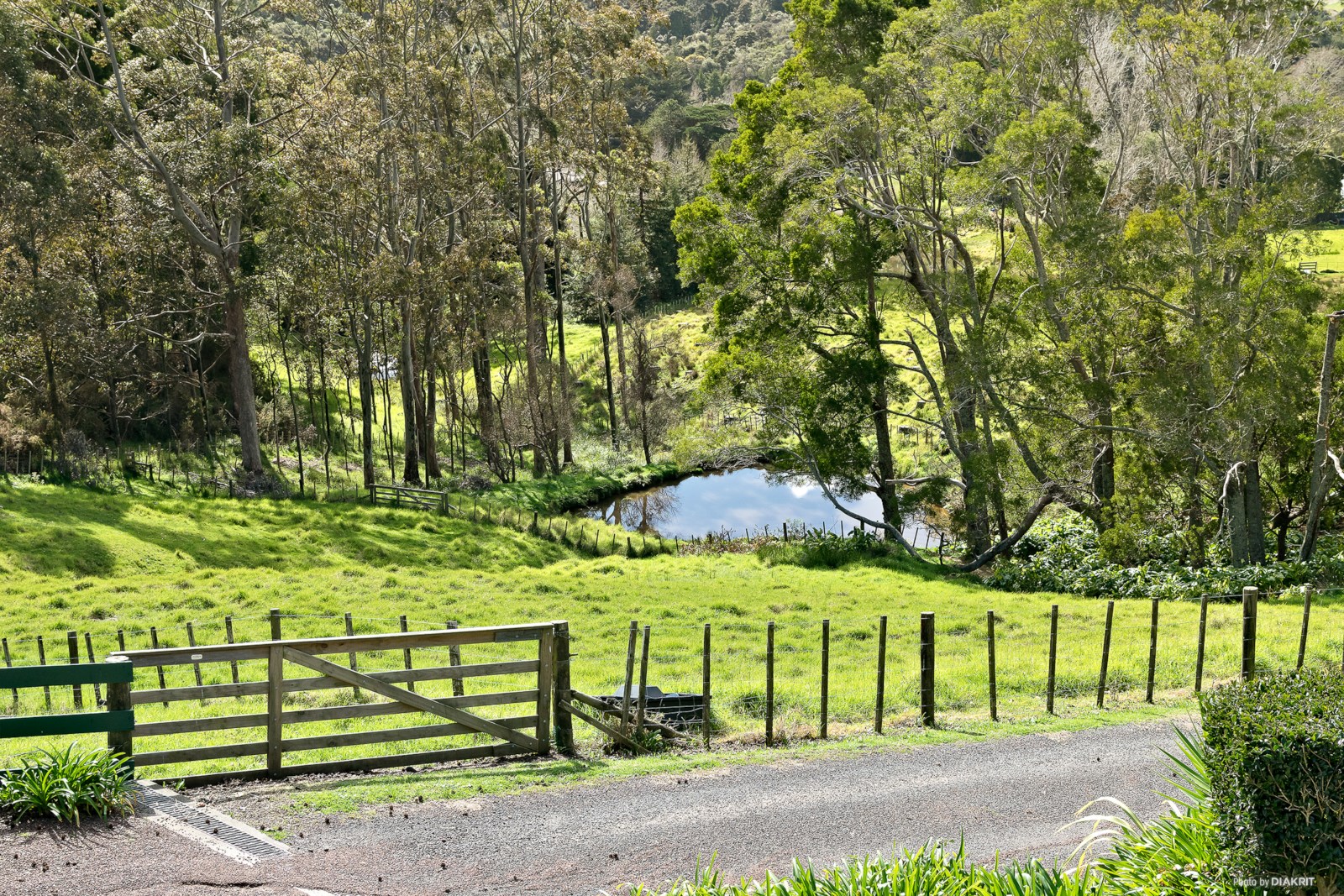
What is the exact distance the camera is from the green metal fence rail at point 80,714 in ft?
28.2

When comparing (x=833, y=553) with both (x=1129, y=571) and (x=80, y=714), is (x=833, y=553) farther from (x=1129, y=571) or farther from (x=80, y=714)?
(x=80, y=714)

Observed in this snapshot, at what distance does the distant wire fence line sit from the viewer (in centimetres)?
1316

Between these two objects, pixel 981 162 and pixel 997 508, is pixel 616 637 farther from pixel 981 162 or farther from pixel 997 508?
pixel 981 162

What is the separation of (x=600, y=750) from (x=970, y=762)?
3.70m

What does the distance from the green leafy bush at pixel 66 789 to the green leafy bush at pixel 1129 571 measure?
839 inches

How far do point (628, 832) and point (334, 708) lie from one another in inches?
126

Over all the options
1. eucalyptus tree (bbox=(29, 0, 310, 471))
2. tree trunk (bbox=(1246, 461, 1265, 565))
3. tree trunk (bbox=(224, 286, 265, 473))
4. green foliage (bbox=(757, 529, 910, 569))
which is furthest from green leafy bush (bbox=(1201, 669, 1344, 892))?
tree trunk (bbox=(224, 286, 265, 473))

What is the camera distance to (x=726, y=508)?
159ft

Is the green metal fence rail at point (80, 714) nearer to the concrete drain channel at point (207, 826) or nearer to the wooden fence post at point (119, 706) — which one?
the wooden fence post at point (119, 706)

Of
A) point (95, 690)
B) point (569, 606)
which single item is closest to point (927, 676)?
point (95, 690)

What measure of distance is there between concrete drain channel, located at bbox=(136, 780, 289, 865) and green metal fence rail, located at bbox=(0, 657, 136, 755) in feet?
1.86

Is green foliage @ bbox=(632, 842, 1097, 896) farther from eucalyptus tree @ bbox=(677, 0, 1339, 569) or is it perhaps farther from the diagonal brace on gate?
eucalyptus tree @ bbox=(677, 0, 1339, 569)

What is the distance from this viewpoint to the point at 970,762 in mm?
10859

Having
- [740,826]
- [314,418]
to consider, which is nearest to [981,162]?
[740,826]
